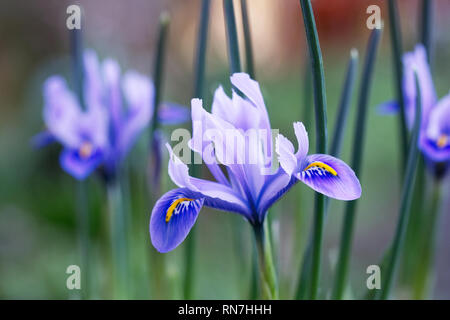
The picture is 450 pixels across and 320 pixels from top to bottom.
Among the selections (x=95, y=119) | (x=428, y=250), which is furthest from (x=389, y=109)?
(x=95, y=119)

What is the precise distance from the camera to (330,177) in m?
0.43

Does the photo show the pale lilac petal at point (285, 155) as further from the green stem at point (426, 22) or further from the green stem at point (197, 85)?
the green stem at point (426, 22)

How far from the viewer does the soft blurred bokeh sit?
1191 mm

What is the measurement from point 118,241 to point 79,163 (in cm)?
13

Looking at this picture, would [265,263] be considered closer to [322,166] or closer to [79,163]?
[322,166]

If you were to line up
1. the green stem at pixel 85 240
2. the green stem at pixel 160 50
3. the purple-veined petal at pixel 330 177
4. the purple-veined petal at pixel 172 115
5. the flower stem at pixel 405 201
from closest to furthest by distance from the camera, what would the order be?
the purple-veined petal at pixel 330 177 → the flower stem at pixel 405 201 → the green stem at pixel 160 50 → the green stem at pixel 85 240 → the purple-veined petal at pixel 172 115

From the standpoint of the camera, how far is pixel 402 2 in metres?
2.64

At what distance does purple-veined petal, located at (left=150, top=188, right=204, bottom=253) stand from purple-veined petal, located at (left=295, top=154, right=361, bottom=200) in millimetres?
97

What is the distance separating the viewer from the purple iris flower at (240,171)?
0.43 m

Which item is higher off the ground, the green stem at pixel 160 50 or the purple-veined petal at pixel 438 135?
the green stem at pixel 160 50

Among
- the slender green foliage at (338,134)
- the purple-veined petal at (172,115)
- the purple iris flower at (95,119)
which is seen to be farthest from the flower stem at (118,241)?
the slender green foliage at (338,134)

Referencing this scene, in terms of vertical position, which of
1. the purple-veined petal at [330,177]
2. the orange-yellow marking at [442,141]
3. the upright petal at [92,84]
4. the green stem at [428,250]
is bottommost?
the green stem at [428,250]

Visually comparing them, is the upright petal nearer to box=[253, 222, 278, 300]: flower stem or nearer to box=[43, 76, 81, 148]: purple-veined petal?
box=[43, 76, 81, 148]: purple-veined petal
